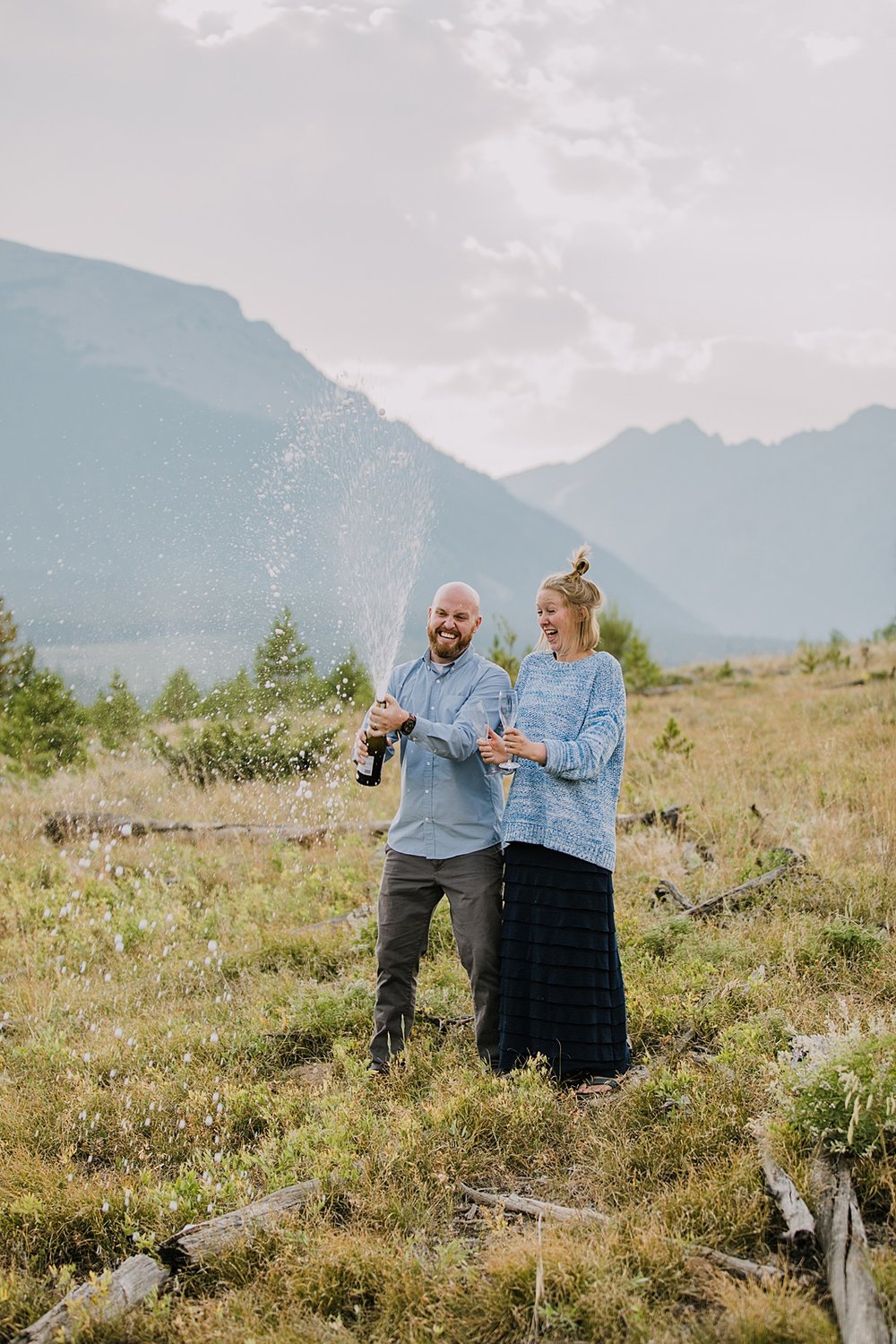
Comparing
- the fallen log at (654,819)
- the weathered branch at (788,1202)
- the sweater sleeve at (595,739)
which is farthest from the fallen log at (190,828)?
the weathered branch at (788,1202)

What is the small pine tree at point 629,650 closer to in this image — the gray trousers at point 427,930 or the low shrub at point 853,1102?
→ the gray trousers at point 427,930

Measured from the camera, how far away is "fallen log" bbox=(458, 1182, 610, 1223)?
3.42m

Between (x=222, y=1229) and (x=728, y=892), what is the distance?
4458 millimetres

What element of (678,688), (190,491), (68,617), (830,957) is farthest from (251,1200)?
(190,491)

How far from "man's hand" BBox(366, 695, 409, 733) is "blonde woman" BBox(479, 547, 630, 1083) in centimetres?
43

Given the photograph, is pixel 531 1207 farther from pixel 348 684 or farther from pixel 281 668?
pixel 348 684

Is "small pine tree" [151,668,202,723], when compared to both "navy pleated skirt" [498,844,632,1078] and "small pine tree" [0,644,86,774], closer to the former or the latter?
"small pine tree" [0,644,86,774]

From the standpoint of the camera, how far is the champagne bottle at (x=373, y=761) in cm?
470

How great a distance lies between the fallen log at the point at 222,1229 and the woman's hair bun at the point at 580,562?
3.02 m

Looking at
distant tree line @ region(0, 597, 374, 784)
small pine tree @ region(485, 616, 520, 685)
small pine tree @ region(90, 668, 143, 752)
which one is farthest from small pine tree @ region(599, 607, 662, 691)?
small pine tree @ region(90, 668, 143, 752)

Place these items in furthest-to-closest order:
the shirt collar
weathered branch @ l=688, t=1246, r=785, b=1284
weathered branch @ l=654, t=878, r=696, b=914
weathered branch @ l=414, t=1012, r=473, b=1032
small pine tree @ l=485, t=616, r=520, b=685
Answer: small pine tree @ l=485, t=616, r=520, b=685 → weathered branch @ l=654, t=878, r=696, b=914 → weathered branch @ l=414, t=1012, r=473, b=1032 → the shirt collar → weathered branch @ l=688, t=1246, r=785, b=1284

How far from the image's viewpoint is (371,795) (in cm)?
1213

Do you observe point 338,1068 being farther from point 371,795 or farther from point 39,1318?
point 371,795

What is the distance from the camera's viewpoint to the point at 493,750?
445 cm
